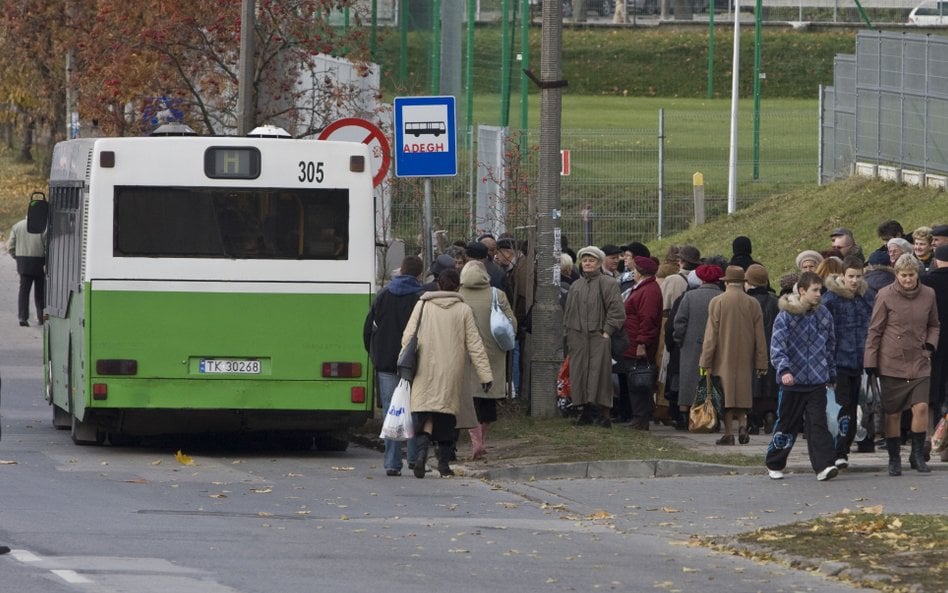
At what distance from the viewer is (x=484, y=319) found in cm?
1631

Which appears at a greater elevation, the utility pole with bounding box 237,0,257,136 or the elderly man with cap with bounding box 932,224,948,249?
the utility pole with bounding box 237,0,257,136

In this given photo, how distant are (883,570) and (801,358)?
4.25 meters

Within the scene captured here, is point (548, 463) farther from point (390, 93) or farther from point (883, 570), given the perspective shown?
point (390, 93)

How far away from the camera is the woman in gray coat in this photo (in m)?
17.1

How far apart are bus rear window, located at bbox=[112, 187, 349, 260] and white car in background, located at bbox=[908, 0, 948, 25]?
38.4 m

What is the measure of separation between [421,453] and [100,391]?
2709mm

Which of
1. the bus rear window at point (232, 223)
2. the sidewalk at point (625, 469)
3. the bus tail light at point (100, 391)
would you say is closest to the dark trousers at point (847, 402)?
the sidewalk at point (625, 469)

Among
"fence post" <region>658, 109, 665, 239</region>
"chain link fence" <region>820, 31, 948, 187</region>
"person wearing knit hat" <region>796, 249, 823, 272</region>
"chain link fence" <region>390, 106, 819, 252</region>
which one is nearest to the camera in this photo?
"person wearing knit hat" <region>796, 249, 823, 272</region>

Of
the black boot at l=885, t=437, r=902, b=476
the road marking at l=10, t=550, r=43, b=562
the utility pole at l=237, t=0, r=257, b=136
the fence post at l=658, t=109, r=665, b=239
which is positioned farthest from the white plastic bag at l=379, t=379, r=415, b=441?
the fence post at l=658, t=109, r=665, b=239

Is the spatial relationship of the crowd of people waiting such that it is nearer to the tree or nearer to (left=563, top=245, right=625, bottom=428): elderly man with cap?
(left=563, top=245, right=625, bottom=428): elderly man with cap

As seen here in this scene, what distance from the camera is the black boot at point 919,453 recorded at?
47.5 ft

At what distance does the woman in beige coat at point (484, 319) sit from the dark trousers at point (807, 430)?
2.77 meters

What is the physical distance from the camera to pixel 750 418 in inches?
693

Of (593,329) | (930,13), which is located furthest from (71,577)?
(930,13)
